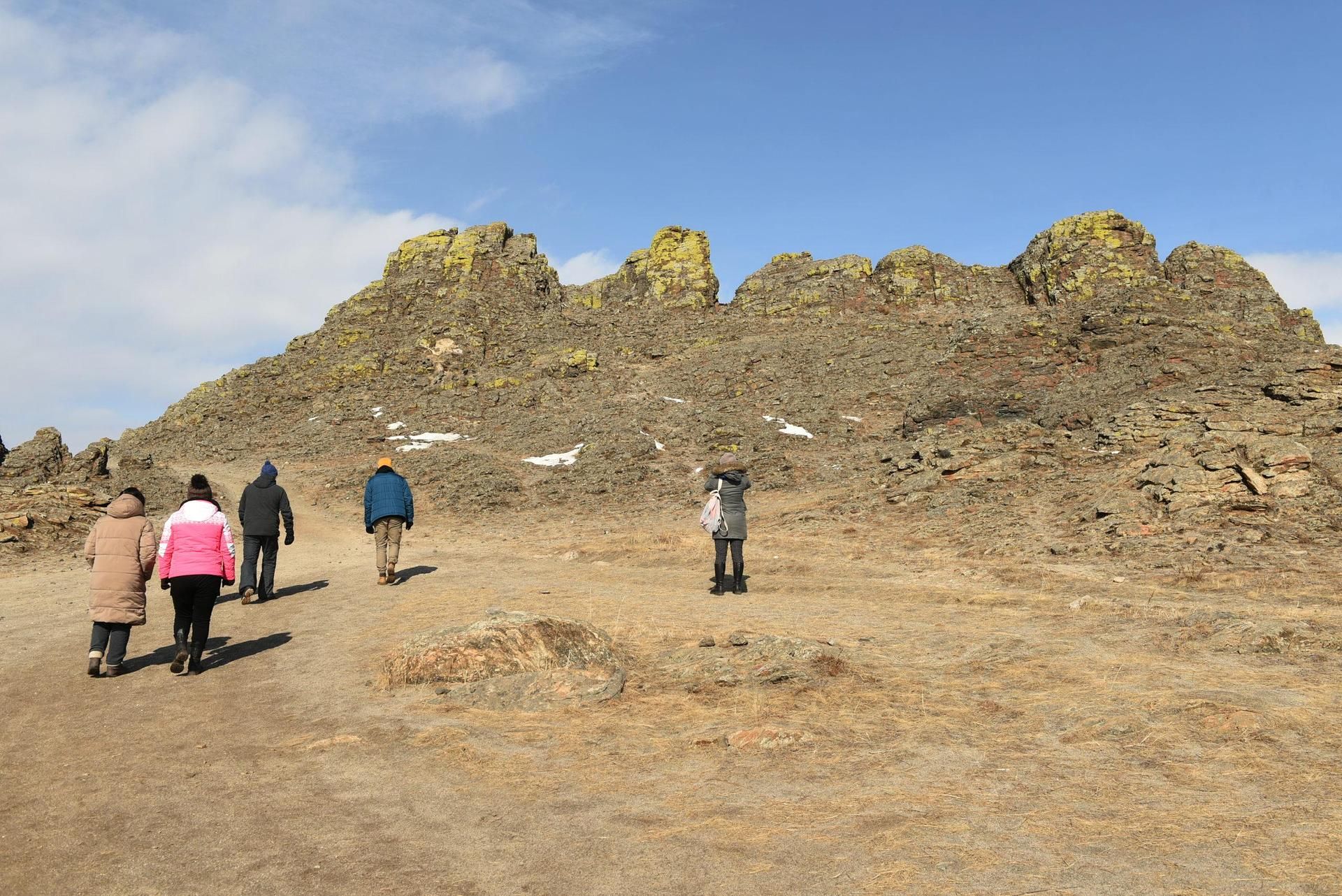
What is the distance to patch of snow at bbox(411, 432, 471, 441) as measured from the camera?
1992 inches

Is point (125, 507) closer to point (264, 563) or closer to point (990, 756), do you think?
point (264, 563)

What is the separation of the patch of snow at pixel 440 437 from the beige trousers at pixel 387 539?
119 feet

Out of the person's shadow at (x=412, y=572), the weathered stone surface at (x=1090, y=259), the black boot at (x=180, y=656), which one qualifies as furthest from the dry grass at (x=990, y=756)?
the weathered stone surface at (x=1090, y=259)

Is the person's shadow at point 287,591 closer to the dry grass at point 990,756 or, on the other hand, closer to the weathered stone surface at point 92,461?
the dry grass at point 990,756

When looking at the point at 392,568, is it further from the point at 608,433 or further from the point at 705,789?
the point at 608,433

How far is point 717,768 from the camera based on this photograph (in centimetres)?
535

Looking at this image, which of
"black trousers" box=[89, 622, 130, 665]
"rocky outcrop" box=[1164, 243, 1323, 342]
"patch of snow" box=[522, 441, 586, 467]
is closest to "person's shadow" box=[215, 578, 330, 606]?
"black trousers" box=[89, 622, 130, 665]

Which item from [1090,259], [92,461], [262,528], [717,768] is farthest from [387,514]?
[1090,259]

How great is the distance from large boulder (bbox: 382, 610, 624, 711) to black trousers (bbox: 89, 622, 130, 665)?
2.85 m

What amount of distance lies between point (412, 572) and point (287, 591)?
8.36 ft

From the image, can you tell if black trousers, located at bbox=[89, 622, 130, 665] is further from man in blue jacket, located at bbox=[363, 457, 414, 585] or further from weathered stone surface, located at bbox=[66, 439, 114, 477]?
weathered stone surface, located at bbox=[66, 439, 114, 477]

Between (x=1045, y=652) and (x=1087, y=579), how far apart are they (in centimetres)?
583

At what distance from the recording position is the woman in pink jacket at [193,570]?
844 centimetres

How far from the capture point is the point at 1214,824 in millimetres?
4195
